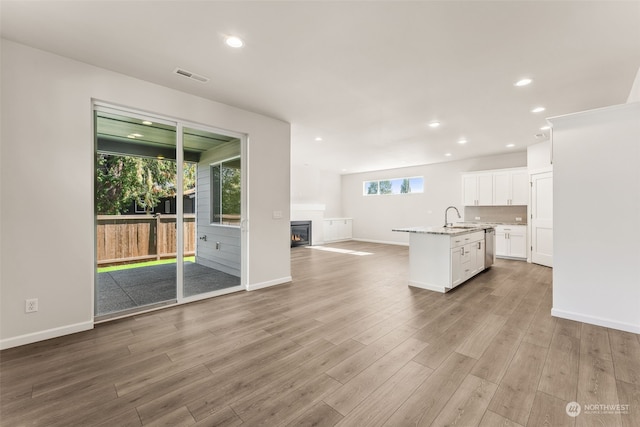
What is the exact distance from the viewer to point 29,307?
8.43 ft

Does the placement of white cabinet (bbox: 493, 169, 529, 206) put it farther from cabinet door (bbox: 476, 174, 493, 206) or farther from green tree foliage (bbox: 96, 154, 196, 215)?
green tree foliage (bbox: 96, 154, 196, 215)

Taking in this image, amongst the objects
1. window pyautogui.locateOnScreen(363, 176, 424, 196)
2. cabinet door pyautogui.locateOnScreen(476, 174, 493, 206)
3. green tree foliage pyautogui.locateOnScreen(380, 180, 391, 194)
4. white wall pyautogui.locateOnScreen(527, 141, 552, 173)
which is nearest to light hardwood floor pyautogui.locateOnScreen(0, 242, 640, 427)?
white wall pyautogui.locateOnScreen(527, 141, 552, 173)

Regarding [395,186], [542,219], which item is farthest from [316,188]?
[542,219]

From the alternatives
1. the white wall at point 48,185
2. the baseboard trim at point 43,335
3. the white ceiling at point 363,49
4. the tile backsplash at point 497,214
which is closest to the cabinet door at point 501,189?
the tile backsplash at point 497,214

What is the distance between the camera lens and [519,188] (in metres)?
6.74

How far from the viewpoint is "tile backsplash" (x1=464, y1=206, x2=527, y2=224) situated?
7.16m

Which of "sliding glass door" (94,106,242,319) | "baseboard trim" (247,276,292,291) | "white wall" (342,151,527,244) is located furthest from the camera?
"white wall" (342,151,527,244)

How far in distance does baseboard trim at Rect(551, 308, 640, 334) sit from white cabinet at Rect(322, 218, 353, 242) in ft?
24.2

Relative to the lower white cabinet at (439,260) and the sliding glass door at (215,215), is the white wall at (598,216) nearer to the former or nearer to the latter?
the lower white cabinet at (439,260)

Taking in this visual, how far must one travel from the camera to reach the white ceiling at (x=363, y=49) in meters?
2.10

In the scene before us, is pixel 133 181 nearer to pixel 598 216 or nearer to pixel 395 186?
pixel 598 216

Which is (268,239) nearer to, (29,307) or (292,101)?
(292,101)

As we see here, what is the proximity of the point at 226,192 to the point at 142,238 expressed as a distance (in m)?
1.28

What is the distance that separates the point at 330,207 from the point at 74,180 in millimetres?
8704
